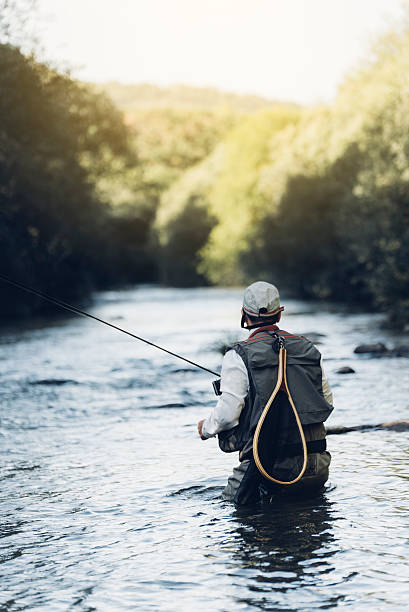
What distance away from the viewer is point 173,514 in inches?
264

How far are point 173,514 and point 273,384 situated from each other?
1257 millimetres

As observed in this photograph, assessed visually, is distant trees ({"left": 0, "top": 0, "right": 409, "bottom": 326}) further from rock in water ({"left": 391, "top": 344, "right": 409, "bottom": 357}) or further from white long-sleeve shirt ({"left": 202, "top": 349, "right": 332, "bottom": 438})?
white long-sleeve shirt ({"left": 202, "top": 349, "right": 332, "bottom": 438})

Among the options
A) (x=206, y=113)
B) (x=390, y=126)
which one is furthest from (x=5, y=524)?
(x=206, y=113)

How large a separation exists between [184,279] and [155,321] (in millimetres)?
41868

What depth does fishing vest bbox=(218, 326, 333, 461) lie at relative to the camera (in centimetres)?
624

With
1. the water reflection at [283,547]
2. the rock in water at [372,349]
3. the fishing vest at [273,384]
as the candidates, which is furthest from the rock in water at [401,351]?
the fishing vest at [273,384]

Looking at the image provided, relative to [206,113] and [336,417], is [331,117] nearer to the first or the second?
[336,417]

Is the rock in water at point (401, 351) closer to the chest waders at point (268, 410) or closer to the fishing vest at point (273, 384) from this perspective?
the fishing vest at point (273, 384)

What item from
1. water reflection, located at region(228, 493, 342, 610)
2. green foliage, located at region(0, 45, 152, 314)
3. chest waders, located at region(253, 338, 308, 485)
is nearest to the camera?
water reflection, located at region(228, 493, 342, 610)

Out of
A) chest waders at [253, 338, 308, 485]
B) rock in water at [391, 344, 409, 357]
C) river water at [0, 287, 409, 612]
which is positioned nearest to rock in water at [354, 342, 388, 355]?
rock in water at [391, 344, 409, 357]

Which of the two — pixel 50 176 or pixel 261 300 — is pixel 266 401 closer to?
pixel 261 300

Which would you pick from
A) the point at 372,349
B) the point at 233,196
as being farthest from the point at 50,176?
the point at 233,196

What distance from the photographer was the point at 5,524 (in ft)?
21.6

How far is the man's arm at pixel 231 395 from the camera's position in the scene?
626 centimetres
